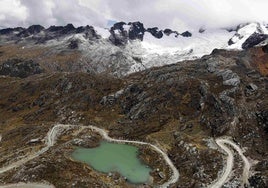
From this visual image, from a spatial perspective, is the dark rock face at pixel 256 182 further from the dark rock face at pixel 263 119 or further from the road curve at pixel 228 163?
the dark rock face at pixel 263 119

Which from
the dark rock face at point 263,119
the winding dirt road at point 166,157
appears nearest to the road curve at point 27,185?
the winding dirt road at point 166,157

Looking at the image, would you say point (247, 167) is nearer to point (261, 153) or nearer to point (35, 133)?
point (261, 153)

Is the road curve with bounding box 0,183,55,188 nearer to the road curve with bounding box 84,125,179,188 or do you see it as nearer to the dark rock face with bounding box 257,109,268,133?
the road curve with bounding box 84,125,179,188

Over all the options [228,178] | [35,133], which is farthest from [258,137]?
[35,133]

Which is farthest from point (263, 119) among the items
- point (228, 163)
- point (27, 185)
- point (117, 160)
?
A: point (27, 185)

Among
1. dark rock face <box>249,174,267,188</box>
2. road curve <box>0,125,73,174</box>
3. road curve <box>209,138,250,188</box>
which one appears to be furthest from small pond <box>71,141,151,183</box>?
dark rock face <box>249,174,267,188</box>

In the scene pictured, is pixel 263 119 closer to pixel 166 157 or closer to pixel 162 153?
pixel 162 153
